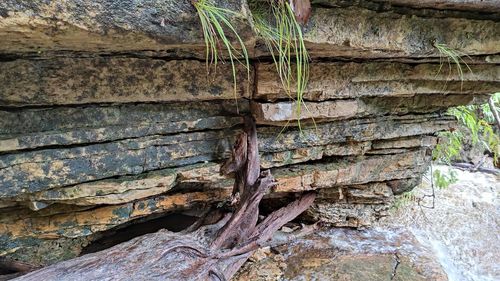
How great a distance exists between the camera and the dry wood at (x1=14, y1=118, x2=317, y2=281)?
A: 6.10 ft

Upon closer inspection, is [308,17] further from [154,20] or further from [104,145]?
[104,145]

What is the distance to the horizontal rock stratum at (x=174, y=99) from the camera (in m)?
1.48

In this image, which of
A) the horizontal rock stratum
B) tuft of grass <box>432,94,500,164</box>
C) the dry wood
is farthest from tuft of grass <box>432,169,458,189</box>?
the dry wood

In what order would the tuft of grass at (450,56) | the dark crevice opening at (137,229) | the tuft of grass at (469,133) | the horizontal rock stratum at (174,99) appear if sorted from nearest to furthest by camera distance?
the horizontal rock stratum at (174,99)
the tuft of grass at (450,56)
the dark crevice opening at (137,229)
the tuft of grass at (469,133)

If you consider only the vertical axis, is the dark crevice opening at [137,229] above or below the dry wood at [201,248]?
below

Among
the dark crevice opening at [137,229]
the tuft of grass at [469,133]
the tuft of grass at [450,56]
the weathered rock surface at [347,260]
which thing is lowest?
the weathered rock surface at [347,260]

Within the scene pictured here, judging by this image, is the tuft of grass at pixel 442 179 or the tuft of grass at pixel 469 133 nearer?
the tuft of grass at pixel 469 133

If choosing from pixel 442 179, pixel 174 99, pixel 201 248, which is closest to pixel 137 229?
pixel 201 248

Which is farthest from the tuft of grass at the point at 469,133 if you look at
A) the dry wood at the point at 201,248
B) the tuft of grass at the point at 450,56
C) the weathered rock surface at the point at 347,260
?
the dry wood at the point at 201,248

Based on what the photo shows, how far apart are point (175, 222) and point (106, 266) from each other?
1.36 m

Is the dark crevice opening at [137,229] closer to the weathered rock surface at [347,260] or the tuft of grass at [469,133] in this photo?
the weathered rock surface at [347,260]

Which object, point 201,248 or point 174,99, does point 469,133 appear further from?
point 174,99

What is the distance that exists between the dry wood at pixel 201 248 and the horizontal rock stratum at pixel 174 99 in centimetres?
18

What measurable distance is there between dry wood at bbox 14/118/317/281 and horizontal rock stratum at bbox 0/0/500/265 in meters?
0.18
